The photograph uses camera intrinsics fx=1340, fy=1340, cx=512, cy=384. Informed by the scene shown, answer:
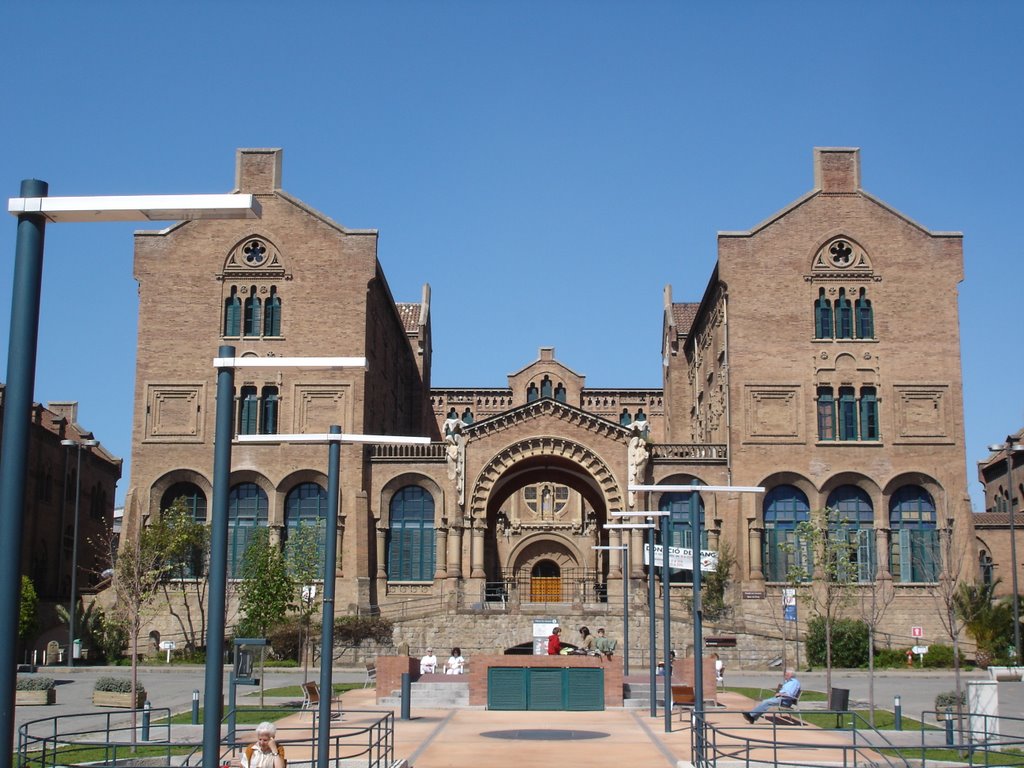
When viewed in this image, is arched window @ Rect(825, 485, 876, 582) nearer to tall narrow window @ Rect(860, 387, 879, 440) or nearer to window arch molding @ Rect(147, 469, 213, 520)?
tall narrow window @ Rect(860, 387, 879, 440)

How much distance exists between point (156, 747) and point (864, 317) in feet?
129

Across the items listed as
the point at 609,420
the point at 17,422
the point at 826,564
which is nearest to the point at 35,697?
the point at 826,564

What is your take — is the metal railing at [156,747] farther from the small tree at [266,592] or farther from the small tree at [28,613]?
the small tree at [28,613]

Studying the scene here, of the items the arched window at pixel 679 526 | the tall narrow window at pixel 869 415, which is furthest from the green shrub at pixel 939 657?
the arched window at pixel 679 526

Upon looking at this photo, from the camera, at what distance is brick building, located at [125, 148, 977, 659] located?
53469 millimetres

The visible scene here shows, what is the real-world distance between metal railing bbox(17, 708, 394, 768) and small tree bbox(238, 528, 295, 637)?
1391 centimetres

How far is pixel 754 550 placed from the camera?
53.1 meters

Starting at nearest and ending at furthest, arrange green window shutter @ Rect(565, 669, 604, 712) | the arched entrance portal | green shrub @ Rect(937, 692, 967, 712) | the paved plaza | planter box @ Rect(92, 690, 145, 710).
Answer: the paved plaza, green shrub @ Rect(937, 692, 967, 712), green window shutter @ Rect(565, 669, 604, 712), planter box @ Rect(92, 690, 145, 710), the arched entrance portal

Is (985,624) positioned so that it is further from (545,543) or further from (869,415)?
(545,543)

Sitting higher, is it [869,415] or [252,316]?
[252,316]

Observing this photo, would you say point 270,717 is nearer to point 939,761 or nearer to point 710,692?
point 710,692

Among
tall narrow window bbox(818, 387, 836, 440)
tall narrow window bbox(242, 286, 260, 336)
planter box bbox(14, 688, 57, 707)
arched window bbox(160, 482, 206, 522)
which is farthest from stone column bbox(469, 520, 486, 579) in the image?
planter box bbox(14, 688, 57, 707)

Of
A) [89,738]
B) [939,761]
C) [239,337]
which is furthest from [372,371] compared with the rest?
[939,761]

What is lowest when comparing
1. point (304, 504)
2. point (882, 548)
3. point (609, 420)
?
point (882, 548)
